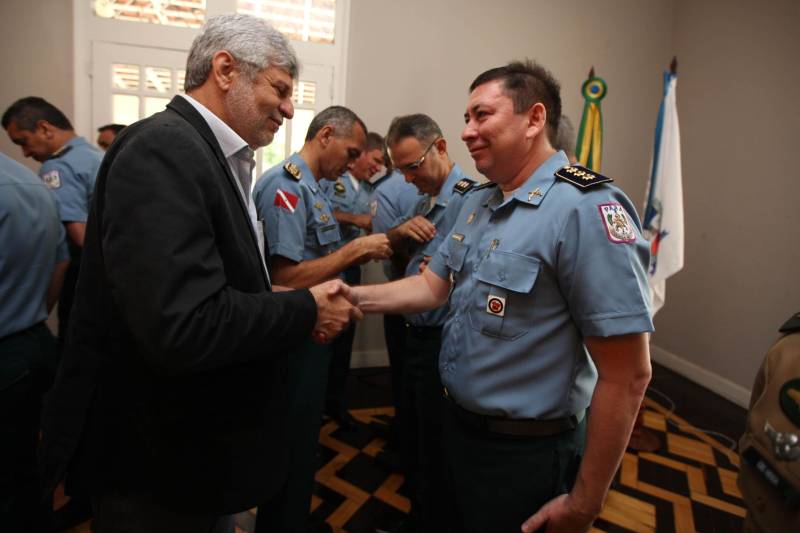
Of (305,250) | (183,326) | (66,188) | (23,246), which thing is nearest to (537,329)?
(183,326)

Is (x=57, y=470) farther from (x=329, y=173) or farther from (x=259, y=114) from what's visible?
(x=329, y=173)

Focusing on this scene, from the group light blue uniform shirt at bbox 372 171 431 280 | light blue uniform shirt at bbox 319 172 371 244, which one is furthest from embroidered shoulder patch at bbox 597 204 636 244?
light blue uniform shirt at bbox 319 172 371 244

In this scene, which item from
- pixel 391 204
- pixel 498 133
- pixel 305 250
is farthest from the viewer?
pixel 391 204

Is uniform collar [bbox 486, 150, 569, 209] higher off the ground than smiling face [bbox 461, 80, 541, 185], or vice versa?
smiling face [bbox 461, 80, 541, 185]

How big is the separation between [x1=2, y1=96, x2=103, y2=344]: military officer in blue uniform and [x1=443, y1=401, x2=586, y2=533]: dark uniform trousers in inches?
97.1

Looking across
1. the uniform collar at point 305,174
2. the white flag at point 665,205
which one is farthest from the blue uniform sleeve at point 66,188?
the white flag at point 665,205

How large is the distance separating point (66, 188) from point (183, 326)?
2333 millimetres

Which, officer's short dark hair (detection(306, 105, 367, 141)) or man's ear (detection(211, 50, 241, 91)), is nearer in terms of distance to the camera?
man's ear (detection(211, 50, 241, 91))

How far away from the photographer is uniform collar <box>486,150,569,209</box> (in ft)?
3.45

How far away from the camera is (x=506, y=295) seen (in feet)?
3.40

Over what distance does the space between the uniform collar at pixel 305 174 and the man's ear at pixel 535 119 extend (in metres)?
1.01

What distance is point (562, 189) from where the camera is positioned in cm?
102

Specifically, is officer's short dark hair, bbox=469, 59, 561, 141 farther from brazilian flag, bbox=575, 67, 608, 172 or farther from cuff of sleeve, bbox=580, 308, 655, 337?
brazilian flag, bbox=575, 67, 608, 172

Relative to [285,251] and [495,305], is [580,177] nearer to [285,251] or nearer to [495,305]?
[495,305]
